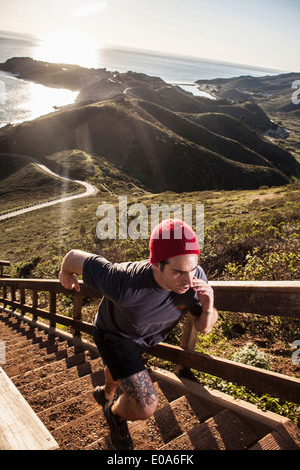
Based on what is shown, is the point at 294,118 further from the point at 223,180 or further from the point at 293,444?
the point at 293,444

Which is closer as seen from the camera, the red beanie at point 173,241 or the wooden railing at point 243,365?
the red beanie at point 173,241

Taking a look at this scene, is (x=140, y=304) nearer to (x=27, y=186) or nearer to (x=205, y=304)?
(x=205, y=304)

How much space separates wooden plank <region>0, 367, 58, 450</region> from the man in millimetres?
719

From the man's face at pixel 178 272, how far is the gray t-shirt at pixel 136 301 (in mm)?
102

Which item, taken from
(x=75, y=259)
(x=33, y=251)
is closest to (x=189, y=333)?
(x=75, y=259)

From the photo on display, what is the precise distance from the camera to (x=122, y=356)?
2158mm

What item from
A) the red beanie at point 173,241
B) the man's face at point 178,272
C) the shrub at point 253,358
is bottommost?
the shrub at point 253,358

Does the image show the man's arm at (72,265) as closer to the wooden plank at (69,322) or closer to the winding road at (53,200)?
the wooden plank at (69,322)

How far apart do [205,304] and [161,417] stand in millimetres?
1071

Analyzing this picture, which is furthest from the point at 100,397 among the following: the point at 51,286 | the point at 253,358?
the point at 51,286

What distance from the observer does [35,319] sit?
6176mm

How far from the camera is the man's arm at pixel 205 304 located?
1.98m

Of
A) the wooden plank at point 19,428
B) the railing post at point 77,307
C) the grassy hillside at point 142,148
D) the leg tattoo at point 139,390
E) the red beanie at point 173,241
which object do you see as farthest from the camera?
the grassy hillside at point 142,148

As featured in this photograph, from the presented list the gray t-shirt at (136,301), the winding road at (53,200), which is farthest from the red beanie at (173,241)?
the winding road at (53,200)
